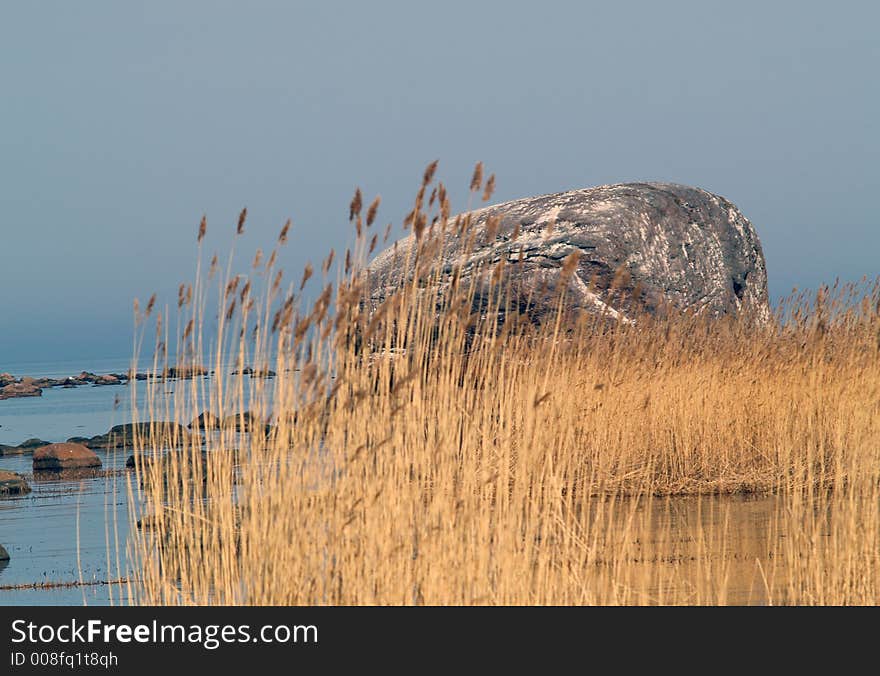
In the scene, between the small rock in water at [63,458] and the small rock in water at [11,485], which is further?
the small rock in water at [63,458]

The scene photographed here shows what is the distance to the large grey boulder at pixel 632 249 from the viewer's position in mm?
12344

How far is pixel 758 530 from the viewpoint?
24.2 ft

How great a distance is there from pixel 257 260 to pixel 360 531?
3.93 feet

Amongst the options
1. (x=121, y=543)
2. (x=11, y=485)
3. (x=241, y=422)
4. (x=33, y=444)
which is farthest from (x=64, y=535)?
(x=33, y=444)

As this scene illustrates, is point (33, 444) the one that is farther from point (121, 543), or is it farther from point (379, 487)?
point (379, 487)

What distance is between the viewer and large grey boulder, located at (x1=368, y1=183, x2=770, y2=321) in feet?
40.5

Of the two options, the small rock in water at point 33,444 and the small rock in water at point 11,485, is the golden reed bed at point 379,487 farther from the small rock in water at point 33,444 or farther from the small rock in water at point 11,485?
the small rock in water at point 33,444

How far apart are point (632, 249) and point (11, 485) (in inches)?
299

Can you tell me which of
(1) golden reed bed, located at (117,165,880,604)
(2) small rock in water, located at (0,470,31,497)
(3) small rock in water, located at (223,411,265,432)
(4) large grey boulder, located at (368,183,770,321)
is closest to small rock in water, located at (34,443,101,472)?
(2) small rock in water, located at (0,470,31,497)

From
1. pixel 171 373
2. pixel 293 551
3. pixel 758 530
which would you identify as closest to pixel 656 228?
pixel 758 530

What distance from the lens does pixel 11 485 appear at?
12.6 meters

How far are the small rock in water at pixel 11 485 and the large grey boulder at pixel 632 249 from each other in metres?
4.49

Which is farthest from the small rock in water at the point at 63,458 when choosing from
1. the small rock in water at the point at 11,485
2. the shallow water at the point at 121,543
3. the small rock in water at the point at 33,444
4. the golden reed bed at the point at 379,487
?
the golden reed bed at the point at 379,487

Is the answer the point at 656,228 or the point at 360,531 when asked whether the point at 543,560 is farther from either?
the point at 656,228
